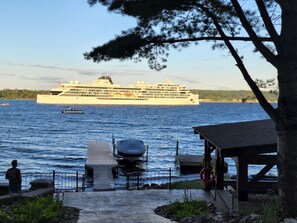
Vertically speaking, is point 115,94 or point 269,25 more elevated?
point 115,94

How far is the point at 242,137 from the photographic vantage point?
13617 mm

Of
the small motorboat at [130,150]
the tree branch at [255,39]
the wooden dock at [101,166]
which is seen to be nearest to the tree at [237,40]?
the tree branch at [255,39]

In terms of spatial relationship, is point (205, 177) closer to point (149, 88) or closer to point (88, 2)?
point (88, 2)

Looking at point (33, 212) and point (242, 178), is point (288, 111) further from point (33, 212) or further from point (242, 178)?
point (33, 212)

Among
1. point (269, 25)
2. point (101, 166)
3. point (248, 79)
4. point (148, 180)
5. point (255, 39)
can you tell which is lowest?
point (148, 180)

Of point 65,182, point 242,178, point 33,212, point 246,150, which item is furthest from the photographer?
point 65,182

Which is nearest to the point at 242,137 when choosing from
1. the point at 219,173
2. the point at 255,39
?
the point at 219,173

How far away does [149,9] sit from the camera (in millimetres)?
8898

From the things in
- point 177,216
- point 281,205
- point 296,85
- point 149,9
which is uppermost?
point 149,9

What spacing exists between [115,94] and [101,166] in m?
135

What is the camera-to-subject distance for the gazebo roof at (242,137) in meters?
12.1

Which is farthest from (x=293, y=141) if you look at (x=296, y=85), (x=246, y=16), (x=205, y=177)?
(x=205, y=177)

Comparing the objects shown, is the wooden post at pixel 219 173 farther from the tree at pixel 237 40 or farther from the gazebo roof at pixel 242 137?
the tree at pixel 237 40

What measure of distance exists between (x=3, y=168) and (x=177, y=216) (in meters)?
25.8
